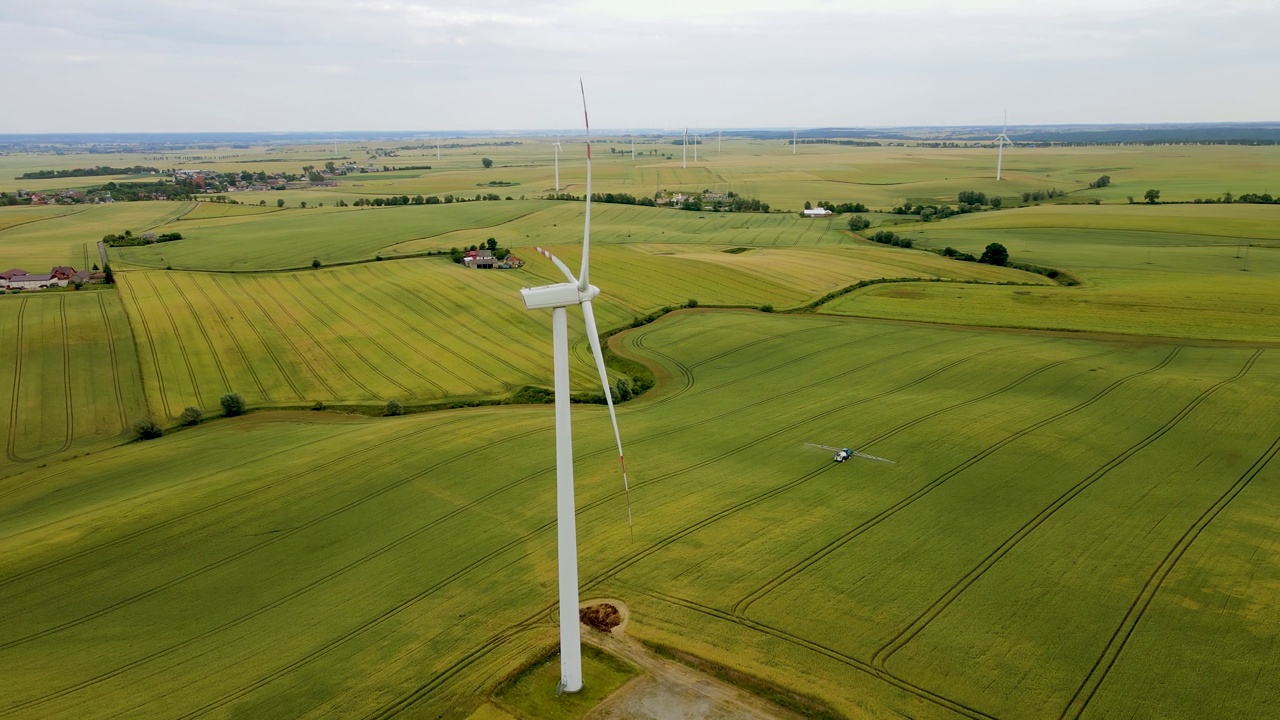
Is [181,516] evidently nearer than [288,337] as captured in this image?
Yes

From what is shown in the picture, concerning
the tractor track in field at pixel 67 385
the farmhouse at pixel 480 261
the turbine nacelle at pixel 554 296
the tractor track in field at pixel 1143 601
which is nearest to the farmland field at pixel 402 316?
the farmhouse at pixel 480 261

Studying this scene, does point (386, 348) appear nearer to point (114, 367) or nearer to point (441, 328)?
point (441, 328)

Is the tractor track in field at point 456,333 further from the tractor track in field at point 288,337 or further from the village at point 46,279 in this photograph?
the village at point 46,279

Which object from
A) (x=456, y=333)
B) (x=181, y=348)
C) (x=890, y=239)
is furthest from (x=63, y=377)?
(x=890, y=239)

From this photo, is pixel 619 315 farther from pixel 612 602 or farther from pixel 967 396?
pixel 612 602

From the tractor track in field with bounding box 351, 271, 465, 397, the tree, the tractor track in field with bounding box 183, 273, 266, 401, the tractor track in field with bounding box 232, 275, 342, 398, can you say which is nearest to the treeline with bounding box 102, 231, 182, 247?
the tractor track in field with bounding box 183, 273, 266, 401

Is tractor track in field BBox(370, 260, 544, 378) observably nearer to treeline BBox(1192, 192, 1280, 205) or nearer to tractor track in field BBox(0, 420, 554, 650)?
tractor track in field BBox(0, 420, 554, 650)

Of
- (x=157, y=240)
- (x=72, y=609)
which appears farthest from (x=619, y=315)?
(x=157, y=240)
